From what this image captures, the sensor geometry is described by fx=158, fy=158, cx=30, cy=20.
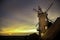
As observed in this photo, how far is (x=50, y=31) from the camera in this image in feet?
23.5

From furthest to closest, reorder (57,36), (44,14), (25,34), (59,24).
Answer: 1. (25,34)
2. (44,14)
3. (57,36)
4. (59,24)

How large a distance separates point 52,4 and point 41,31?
3153mm

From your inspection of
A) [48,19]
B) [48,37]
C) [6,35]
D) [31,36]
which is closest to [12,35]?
[6,35]

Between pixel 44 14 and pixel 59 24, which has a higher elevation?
pixel 44 14

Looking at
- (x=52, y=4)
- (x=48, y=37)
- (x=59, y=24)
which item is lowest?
(x=48, y=37)

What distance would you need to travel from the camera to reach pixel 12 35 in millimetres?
16906

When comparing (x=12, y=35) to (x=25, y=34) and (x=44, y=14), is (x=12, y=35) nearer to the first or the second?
(x=25, y=34)

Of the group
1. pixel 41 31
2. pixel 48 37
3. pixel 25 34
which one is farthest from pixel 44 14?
pixel 48 37

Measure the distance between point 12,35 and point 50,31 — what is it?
33.5 feet

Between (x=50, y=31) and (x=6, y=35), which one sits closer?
(x=50, y=31)

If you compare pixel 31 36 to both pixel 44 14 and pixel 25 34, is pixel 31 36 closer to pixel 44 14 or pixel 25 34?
pixel 25 34

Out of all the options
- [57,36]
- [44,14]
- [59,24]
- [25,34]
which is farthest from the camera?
[25,34]

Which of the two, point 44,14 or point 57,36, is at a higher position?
point 44,14

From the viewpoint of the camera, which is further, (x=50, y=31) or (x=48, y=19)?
(x=48, y=19)
